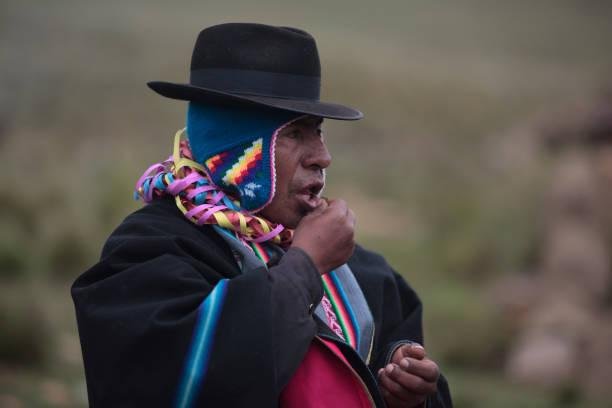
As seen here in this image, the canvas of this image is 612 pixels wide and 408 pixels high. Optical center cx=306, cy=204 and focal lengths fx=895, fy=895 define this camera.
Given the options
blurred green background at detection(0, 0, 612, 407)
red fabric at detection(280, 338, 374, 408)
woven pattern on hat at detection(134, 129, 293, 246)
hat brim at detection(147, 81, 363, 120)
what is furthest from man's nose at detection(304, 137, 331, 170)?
blurred green background at detection(0, 0, 612, 407)

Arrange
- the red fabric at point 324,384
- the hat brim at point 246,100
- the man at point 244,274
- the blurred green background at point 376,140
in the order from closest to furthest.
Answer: the man at point 244,274 → the red fabric at point 324,384 → the hat brim at point 246,100 → the blurred green background at point 376,140

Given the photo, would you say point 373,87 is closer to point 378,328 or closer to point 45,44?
point 45,44

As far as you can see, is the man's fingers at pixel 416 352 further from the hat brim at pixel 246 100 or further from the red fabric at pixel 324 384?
the hat brim at pixel 246 100

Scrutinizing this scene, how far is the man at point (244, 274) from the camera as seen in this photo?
2.51 metres

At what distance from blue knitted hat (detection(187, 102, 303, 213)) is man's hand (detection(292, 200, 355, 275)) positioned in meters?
0.16

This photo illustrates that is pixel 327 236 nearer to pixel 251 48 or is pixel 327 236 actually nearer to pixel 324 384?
pixel 324 384

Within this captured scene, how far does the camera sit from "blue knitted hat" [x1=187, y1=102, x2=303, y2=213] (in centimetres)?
285

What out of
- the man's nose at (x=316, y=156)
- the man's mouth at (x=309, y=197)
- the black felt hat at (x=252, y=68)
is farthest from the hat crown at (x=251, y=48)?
the man's mouth at (x=309, y=197)

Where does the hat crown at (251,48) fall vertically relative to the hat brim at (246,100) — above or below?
above

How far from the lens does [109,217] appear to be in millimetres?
11094

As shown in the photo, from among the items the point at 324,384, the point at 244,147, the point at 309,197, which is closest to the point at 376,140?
the point at 309,197

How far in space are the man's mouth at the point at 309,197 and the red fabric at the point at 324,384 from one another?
47cm

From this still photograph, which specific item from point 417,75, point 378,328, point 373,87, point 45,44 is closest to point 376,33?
point 417,75

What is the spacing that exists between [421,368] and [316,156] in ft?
2.51
